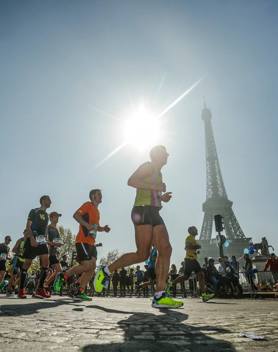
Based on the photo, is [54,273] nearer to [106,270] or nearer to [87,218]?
[87,218]

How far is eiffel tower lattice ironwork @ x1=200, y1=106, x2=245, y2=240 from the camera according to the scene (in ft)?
196

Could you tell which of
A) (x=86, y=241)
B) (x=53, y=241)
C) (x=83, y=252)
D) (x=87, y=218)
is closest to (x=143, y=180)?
(x=87, y=218)

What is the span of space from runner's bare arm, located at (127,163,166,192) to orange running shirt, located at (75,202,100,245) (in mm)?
2258

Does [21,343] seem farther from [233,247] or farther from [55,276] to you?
[233,247]

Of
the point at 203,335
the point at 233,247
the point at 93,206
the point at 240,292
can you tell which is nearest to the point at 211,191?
the point at 233,247

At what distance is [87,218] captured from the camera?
647 centimetres

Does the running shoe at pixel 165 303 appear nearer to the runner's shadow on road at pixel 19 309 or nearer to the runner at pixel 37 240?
the runner's shadow on road at pixel 19 309

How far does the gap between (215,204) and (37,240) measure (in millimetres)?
59574

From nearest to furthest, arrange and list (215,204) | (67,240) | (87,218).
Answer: (87,218) → (67,240) → (215,204)

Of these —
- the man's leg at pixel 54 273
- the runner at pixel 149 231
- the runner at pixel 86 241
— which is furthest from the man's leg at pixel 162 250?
the man's leg at pixel 54 273

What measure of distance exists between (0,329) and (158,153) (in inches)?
126

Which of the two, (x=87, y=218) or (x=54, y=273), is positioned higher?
(x=87, y=218)

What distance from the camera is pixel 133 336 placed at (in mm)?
1974

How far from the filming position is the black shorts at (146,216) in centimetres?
432
